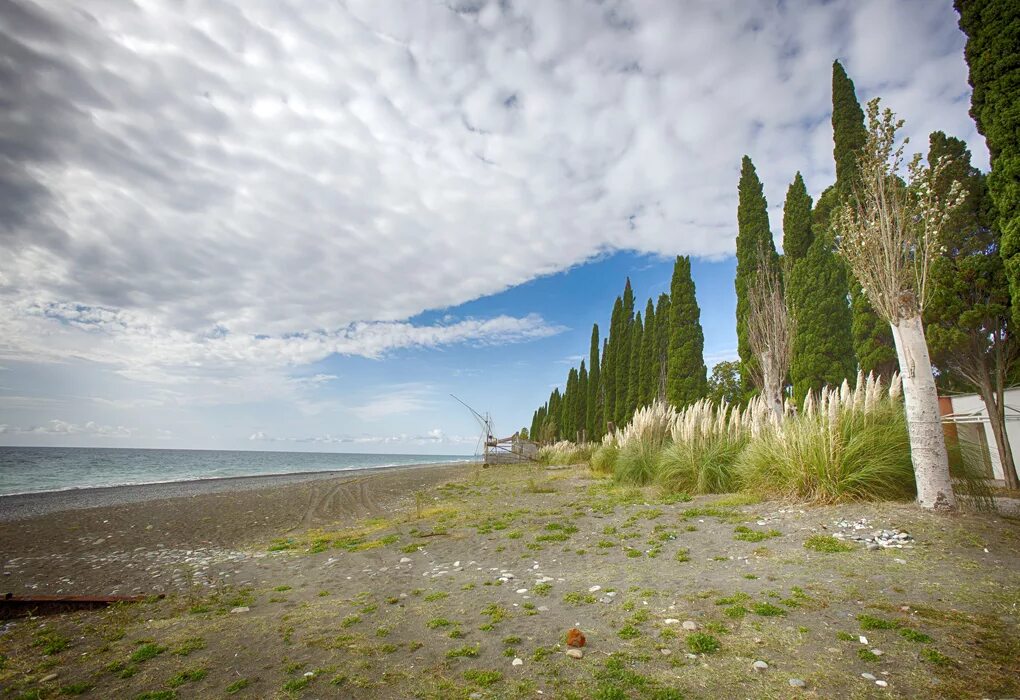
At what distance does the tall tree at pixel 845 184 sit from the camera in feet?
42.3

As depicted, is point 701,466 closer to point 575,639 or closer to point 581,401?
point 575,639

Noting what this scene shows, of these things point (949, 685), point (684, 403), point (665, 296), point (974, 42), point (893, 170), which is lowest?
point (949, 685)

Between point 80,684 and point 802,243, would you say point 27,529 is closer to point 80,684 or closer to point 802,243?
point 80,684

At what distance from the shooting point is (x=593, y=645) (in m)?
2.96

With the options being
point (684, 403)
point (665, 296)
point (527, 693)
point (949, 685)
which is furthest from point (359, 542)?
point (665, 296)

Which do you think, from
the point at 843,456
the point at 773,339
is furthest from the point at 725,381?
the point at 843,456

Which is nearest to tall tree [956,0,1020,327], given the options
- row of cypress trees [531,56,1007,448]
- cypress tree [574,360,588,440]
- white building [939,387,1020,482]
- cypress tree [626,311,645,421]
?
row of cypress trees [531,56,1007,448]

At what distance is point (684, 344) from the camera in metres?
21.5

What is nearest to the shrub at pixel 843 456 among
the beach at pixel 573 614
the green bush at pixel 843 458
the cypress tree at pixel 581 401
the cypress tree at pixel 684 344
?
the green bush at pixel 843 458

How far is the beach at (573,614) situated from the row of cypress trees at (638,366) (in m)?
15.1

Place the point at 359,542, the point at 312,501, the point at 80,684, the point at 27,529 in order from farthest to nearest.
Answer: the point at 312,501, the point at 27,529, the point at 359,542, the point at 80,684

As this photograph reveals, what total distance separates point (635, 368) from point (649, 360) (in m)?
2.18

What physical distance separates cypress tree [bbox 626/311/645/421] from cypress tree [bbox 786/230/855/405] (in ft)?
40.2

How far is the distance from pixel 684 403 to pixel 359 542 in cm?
Result: 1751
